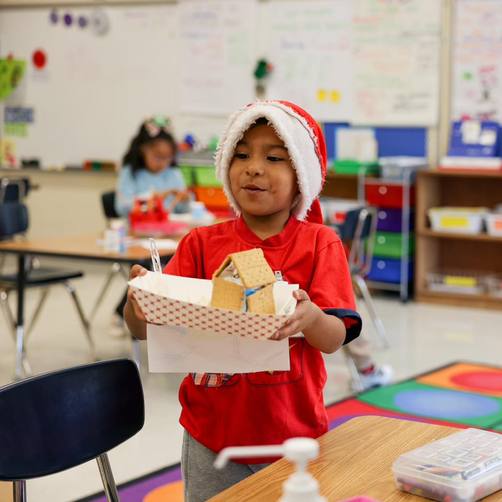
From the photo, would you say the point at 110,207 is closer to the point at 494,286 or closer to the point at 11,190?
the point at 11,190

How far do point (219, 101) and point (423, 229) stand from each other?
6.48ft

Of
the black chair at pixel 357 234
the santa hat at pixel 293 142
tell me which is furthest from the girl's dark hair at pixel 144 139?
the santa hat at pixel 293 142

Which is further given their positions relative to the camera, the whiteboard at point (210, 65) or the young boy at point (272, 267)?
the whiteboard at point (210, 65)

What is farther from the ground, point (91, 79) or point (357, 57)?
point (357, 57)

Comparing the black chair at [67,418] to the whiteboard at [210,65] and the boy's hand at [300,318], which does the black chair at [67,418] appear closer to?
the boy's hand at [300,318]

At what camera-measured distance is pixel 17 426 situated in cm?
155

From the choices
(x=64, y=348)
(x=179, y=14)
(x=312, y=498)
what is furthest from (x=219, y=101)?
(x=312, y=498)

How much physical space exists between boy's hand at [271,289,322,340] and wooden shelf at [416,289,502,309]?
474 centimetres

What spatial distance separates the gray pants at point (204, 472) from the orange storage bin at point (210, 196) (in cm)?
507

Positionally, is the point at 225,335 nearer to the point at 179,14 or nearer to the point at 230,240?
the point at 230,240

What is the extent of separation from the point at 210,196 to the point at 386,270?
4.68 feet

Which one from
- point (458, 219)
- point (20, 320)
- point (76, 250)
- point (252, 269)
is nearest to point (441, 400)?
point (76, 250)

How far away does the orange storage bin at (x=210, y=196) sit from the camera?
6.81m

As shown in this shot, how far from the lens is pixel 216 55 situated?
719cm
